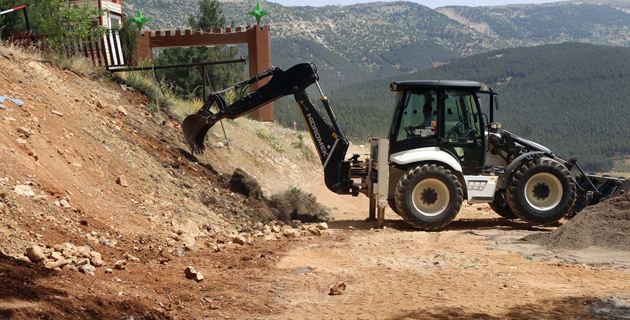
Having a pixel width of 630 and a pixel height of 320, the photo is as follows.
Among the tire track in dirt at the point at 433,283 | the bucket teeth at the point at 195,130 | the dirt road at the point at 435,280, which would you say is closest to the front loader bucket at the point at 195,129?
the bucket teeth at the point at 195,130

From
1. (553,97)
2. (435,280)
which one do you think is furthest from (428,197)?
(553,97)

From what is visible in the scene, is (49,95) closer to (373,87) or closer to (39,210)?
(39,210)

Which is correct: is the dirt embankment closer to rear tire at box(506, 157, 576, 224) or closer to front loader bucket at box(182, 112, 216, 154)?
front loader bucket at box(182, 112, 216, 154)

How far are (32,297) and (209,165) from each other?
9.71 meters

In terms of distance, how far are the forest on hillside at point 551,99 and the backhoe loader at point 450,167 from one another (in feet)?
123

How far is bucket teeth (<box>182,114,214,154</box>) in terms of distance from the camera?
15422 millimetres

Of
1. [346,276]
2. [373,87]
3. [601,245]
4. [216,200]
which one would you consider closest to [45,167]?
[216,200]

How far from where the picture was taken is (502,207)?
15109 millimetres

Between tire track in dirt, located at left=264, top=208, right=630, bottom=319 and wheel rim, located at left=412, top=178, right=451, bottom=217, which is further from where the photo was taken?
wheel rim, located at left=412, top=178, right=451, bottom=217

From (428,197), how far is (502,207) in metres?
2.60

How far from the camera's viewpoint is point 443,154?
1333 centimetres

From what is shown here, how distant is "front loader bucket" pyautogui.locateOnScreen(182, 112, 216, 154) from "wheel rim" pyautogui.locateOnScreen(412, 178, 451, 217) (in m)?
4.60

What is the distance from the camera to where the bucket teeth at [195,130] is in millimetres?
15422

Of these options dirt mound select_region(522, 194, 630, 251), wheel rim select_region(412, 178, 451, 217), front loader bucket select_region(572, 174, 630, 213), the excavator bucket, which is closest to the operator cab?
wheel rim select_region(412, 178, 451, 217)
